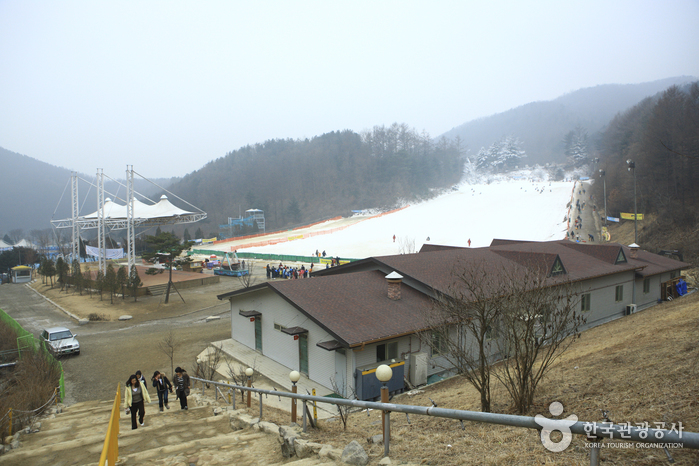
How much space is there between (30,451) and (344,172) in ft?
422

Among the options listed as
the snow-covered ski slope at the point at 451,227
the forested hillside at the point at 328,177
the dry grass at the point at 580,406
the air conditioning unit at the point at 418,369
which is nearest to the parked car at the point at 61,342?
the dry grass at the point at 580,406

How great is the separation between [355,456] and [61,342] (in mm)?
20889

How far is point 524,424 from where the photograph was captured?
132 inches

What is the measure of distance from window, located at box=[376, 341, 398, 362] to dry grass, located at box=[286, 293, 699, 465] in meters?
1.42

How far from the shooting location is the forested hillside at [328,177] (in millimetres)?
123062

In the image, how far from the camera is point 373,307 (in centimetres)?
1539

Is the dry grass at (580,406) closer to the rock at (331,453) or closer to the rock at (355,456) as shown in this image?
the rock at (355,456)

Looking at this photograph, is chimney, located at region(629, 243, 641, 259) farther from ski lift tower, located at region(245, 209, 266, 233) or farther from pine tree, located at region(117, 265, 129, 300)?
ski lift tower, located at region(245, 209, 266, 233)

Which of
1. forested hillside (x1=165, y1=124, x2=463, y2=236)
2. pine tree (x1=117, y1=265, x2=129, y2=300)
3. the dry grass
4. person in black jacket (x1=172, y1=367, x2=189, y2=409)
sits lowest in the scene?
pine tree (x1=117, y1=265, x2=129, y2=300)

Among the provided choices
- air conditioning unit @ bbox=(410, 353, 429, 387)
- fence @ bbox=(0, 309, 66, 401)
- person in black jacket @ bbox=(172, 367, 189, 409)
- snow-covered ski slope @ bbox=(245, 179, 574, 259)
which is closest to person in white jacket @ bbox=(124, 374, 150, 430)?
person in black jacket @ bbox=(172, 367, 189, 409)

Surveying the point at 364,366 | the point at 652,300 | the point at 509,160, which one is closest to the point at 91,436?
the point at 364,366

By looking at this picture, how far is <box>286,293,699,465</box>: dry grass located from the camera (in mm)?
5027

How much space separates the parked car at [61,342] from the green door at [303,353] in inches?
459

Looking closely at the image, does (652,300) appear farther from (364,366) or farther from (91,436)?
(91,436)
